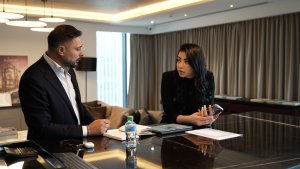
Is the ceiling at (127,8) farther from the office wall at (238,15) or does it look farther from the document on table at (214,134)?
the document on table at (214,134)

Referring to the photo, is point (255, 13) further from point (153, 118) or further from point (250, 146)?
point (250, 146)

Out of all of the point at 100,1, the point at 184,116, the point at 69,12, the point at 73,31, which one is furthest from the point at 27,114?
the point at 69,12

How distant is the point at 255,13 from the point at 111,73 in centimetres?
462

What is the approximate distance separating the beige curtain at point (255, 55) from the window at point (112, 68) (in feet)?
7.51

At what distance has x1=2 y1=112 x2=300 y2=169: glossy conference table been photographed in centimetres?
140

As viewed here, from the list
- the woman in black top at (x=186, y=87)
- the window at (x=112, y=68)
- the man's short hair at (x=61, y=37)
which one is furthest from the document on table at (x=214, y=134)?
the window at (x=112, y=68)

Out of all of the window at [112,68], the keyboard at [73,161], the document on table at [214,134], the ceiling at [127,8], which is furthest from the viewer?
the window at [112,68]

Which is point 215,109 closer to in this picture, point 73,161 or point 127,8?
point 73,161

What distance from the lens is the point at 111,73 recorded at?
8727mm

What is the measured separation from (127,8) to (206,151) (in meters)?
5.39

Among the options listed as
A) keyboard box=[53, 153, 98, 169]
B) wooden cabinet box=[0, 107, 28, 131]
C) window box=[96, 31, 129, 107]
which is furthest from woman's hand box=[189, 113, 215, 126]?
window box=[96, 31, 129, 107]

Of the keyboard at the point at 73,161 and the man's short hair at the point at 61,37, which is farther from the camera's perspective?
the man's short hair at the point at 61,37

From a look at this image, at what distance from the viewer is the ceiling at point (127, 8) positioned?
5551 millimetres

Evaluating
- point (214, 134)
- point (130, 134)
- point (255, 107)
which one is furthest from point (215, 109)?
point (255, 107)
